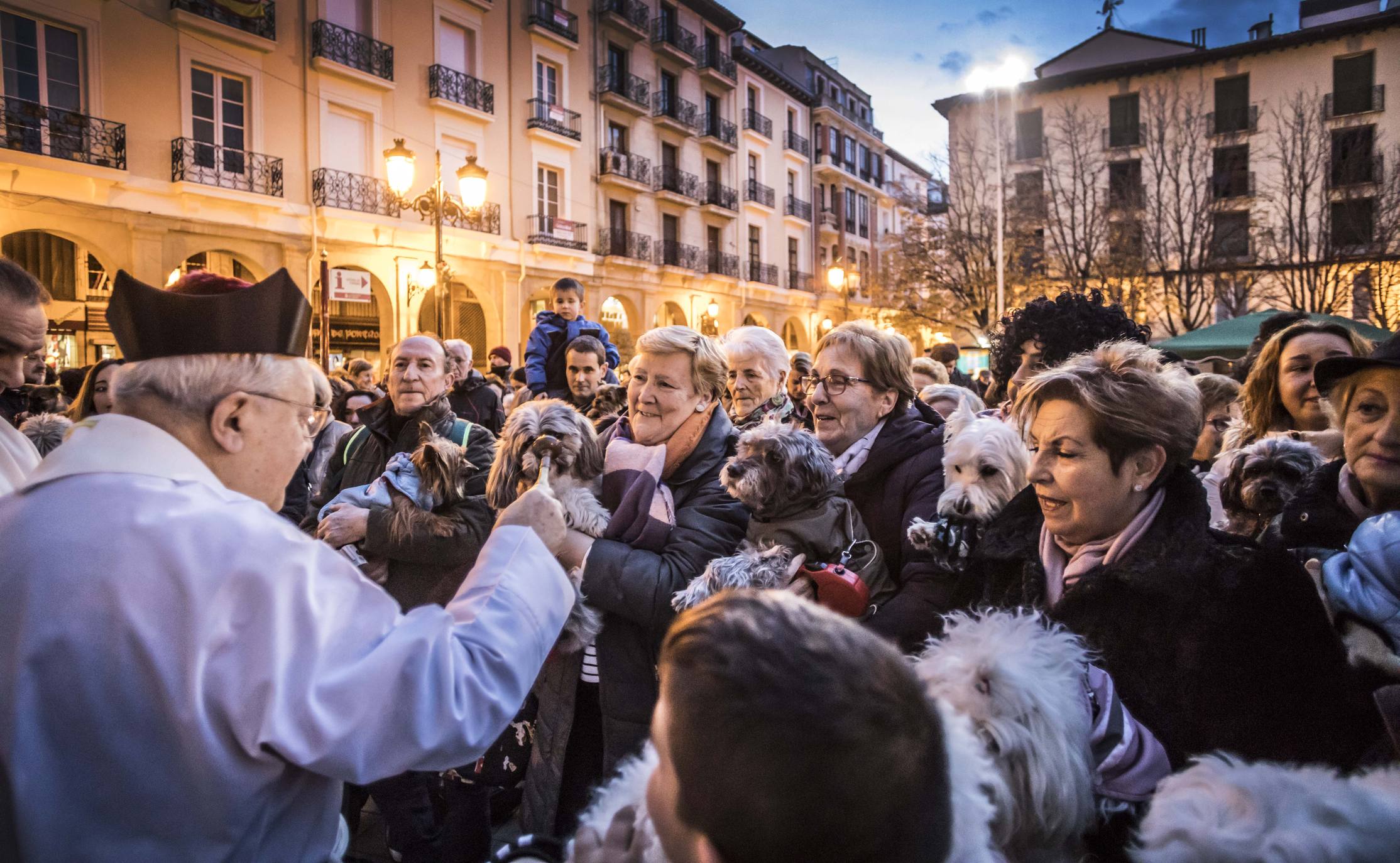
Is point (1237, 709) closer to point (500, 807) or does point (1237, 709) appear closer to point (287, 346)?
point (287, 346)

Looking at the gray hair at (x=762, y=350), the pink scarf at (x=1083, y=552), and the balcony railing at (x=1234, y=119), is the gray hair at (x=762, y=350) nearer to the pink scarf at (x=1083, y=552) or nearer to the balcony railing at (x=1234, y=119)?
the pink scarf at (x=1083, y=552)

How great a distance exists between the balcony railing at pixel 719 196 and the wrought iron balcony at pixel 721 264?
1.87 m

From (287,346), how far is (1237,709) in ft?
7.32

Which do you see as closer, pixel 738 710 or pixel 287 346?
pixel 738 710

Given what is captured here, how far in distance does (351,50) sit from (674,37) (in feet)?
47.7

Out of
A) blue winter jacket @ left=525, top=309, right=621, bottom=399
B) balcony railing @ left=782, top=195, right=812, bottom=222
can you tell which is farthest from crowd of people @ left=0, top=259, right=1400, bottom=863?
balcony railing @ left=782, top=195, right=812, bottom=222

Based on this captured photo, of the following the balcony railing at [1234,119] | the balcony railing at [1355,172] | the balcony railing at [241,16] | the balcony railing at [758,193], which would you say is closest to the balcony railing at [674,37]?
the balcony railing at [758,193]

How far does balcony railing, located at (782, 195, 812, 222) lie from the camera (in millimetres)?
36219

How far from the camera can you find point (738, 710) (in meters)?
0.83

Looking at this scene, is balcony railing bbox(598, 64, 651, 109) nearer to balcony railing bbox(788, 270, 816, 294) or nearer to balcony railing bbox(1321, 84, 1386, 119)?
balcony railing bbox(788, 270, 816, 294)

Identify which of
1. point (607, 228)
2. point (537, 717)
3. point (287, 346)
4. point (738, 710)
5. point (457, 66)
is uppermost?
point (457, 66)

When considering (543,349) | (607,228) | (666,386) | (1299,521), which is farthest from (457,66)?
(1299,521)

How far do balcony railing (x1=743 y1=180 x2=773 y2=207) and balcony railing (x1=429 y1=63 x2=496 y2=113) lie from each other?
13825mm

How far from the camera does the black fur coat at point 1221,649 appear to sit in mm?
1694
